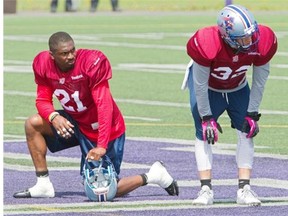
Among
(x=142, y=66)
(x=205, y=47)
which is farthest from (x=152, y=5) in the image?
(x=205, y=47)

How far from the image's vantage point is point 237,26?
10516mm

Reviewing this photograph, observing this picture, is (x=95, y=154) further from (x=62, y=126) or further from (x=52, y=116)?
(x=52, y=116)

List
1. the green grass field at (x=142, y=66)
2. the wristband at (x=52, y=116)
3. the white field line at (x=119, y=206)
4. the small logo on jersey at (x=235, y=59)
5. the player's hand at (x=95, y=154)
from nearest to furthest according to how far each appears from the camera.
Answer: the white field line at (x=119, y=206) → the small logo on jersey at (x=235, y=59) → the player's hand at (x=95, y=154) → the wristband at (x=52, y=116) → the green grass field at (x=142, y=66)

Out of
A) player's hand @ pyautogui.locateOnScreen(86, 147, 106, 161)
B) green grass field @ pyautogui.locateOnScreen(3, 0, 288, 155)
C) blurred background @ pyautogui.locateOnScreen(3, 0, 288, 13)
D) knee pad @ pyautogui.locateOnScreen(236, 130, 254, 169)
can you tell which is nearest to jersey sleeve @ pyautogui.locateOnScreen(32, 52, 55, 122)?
player's hand @ pyautogui.locateOnScreen(86, 147, 106, 161)

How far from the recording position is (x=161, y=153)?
14.5m

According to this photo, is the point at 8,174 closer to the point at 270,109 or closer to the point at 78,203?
the point at 78,203

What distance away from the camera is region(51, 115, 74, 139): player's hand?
11109mm

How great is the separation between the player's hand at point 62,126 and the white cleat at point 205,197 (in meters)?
1.20

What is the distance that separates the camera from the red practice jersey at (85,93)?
11.1m

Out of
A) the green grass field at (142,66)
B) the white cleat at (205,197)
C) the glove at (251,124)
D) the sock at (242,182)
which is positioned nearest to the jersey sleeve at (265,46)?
the glove at (251,124)

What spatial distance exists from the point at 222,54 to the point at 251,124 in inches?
26.5

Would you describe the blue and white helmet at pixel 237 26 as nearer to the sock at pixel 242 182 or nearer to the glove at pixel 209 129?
the glove at pixel 209 129

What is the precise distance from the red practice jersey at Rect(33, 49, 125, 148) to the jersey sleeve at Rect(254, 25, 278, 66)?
127 centimetres

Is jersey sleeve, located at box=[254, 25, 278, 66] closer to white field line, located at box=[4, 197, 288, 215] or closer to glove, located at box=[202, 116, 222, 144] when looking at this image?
glove, located at box=[202, 116, 222, 144]
